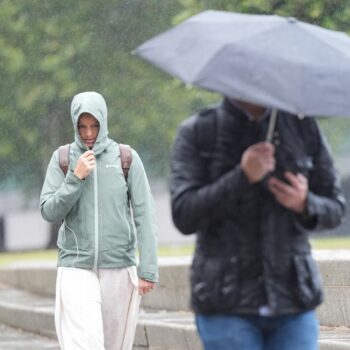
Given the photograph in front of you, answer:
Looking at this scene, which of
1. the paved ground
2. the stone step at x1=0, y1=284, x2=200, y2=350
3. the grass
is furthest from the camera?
the grass

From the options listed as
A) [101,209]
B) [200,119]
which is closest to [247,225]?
[200,119]

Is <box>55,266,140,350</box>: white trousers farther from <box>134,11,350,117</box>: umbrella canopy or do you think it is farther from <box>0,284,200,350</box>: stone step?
<box>0,284,200,350</box>: stone step

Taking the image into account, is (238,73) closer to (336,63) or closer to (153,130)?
(336,63)

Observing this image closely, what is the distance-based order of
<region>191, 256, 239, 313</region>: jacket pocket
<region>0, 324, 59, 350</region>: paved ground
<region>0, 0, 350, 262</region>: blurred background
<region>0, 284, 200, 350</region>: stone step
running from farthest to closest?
<region>0, 0, 350, 262</region>: blurred background
<region>0, 324, 59, 350</region>: paved ground
<region>0, 284, 200, 350</region>: stone step
<region>191, 256, 239, 313</region>: jacket pocket

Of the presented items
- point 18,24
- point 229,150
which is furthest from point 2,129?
point 229,150

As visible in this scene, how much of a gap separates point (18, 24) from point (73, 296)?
1104 inches

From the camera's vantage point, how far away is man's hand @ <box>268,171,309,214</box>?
557 centimetres

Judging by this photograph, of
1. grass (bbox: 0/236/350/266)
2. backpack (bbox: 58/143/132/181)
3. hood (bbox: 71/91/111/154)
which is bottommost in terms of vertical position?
grass (bbox: 0/236/350/266)

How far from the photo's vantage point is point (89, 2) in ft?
118

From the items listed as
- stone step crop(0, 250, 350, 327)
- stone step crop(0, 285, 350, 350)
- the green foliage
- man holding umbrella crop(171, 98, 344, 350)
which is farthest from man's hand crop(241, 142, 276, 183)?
the green foliage

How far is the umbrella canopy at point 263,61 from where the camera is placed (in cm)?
544

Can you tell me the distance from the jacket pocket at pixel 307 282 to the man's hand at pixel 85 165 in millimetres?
2890

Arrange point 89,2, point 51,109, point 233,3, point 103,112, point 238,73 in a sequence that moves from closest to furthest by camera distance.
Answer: point 238,73
point 103,112
point 233,3
point 89,2
point 51,109

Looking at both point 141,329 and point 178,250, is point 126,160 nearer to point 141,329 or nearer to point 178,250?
point 141,329
